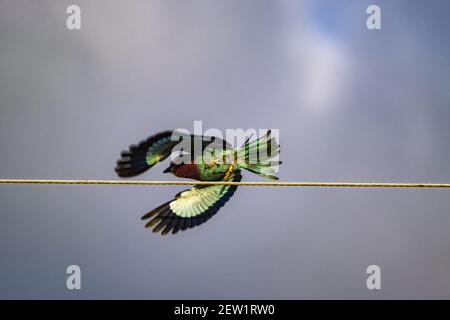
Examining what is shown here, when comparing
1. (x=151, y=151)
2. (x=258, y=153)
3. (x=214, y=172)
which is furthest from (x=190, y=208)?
(x=258, y=153)

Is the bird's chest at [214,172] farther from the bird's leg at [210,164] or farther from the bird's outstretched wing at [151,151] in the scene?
the bird's outstretched wing at [151,151]

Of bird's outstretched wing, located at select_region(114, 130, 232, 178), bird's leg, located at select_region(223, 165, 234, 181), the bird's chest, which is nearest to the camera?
bird's outstretched wing, located at select_region(114, 130, 232, 178)

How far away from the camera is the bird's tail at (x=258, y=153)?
8375mm

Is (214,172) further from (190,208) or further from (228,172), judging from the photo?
(190,208)

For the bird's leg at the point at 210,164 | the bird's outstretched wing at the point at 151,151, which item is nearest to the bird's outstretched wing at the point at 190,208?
the bird's leg at the point at 210,164

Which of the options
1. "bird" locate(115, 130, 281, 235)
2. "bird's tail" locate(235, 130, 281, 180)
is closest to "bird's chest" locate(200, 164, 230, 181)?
"bird" locate(115, 130, 281, 235)

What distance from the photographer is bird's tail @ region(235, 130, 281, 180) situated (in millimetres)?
8375

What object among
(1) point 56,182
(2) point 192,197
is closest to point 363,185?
(1) point 56,182

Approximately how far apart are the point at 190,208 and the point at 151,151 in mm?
1081

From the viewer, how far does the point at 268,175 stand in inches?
326

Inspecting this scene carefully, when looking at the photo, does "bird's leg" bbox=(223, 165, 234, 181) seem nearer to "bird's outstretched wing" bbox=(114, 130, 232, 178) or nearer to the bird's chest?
the bird's chest

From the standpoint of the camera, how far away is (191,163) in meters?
8.09

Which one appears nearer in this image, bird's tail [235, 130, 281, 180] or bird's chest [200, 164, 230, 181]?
bird's chest [200, 164, 230, 181]

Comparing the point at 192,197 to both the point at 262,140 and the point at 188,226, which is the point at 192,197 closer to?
the point at 188,226
